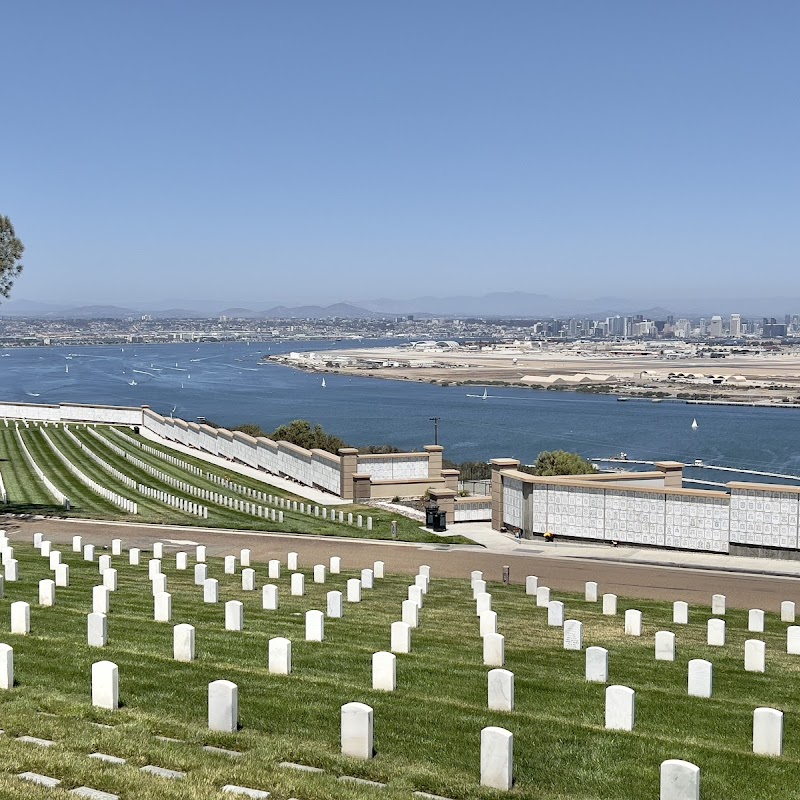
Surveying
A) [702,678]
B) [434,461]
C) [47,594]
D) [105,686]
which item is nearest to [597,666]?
[702,678]

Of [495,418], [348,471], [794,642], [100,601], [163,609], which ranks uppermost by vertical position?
[100,601]

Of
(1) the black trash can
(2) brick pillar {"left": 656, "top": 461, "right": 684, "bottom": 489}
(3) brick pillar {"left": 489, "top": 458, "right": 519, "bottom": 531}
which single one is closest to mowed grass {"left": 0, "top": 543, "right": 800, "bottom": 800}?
(2) brick pillar {"left": 656, "top": 461, "right": 684, "bottom": 489}

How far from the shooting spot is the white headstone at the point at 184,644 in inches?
558

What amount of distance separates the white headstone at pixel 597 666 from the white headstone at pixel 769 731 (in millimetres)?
3098

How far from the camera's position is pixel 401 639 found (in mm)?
15391

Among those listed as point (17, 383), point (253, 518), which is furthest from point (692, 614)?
point (17, 383)

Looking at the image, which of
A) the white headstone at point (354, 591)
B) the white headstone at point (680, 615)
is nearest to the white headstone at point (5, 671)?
the white headstone at point (354, 591)

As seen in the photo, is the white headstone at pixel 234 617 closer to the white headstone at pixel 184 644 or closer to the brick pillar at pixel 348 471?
the white headstone at pixel 184 644

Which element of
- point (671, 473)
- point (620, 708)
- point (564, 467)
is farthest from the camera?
point (564, 467)

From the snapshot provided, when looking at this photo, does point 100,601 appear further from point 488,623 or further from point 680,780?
point 680,780

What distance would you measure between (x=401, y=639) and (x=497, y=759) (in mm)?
5873

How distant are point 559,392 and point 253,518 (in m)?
159

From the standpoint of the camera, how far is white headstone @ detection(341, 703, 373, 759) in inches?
404

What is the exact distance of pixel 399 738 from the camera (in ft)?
36.1
